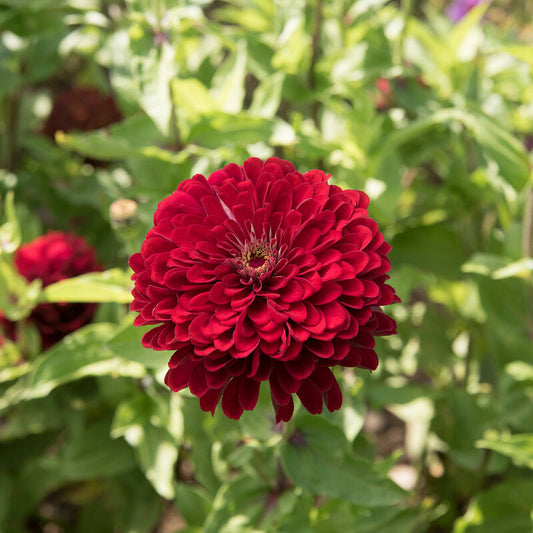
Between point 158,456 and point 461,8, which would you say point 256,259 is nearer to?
point 158,456

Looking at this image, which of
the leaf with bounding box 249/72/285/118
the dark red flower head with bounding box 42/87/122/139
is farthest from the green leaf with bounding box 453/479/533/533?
the dark red flower head with bounding box 42/87/122/139

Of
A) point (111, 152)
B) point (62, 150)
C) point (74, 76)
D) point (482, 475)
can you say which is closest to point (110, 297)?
point (111, 152)

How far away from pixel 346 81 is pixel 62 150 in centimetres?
59

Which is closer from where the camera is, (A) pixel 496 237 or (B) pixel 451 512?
(A) pixel 496 237

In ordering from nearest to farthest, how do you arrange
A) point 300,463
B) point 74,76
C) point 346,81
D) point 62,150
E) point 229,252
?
1. point 229,252
2. point 300,463
3. point 346,81
4. point 62,150
5. point 74,76

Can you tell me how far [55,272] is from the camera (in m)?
0.81

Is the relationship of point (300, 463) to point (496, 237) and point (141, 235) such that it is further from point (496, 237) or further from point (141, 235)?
point (496, 237)

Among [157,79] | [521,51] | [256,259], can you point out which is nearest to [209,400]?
[256,259]

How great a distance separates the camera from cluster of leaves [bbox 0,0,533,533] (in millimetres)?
702

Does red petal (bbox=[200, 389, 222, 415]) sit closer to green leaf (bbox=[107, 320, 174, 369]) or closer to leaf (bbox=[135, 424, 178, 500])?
green leaf (bbox=[107, 320, 174, 369])

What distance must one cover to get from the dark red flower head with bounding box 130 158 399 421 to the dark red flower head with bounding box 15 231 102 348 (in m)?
0.38

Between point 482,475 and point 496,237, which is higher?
point 496,237

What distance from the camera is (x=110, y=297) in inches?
27.4

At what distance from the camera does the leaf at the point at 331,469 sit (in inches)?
24.1
